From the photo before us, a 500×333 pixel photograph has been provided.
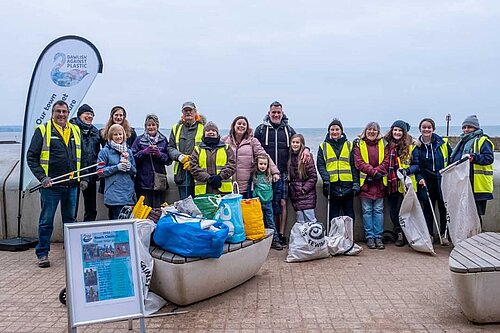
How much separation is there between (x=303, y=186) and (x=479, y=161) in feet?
7.18

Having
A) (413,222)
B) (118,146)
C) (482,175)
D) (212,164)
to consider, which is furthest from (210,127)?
(482,175)

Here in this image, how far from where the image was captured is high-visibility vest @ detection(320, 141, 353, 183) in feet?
22.6

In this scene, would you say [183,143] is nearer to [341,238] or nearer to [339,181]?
[339,181]

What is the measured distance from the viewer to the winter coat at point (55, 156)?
5734 mm

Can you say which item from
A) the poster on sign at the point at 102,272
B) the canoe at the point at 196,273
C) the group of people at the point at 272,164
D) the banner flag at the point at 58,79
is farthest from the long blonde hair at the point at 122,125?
the poster on sign at the point at 102,272

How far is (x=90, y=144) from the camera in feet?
21.8

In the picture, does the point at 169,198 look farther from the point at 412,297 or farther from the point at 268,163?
the point at 412,297

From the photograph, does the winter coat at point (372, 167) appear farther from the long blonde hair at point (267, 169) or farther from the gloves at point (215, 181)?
the gloves at point (215, 181)

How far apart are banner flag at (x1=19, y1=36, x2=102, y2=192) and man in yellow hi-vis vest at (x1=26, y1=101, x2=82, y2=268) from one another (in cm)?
112

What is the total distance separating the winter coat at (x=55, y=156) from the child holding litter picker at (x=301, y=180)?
8.99 feet

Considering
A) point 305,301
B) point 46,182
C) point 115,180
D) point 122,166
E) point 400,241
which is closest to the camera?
point 305,301

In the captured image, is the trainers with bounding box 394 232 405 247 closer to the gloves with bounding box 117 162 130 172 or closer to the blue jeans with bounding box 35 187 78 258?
the gloves with bounding box 117 162 130 172

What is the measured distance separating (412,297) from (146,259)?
247 cm

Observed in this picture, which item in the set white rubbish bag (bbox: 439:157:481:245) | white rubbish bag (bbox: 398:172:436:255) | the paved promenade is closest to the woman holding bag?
the paved promenade
